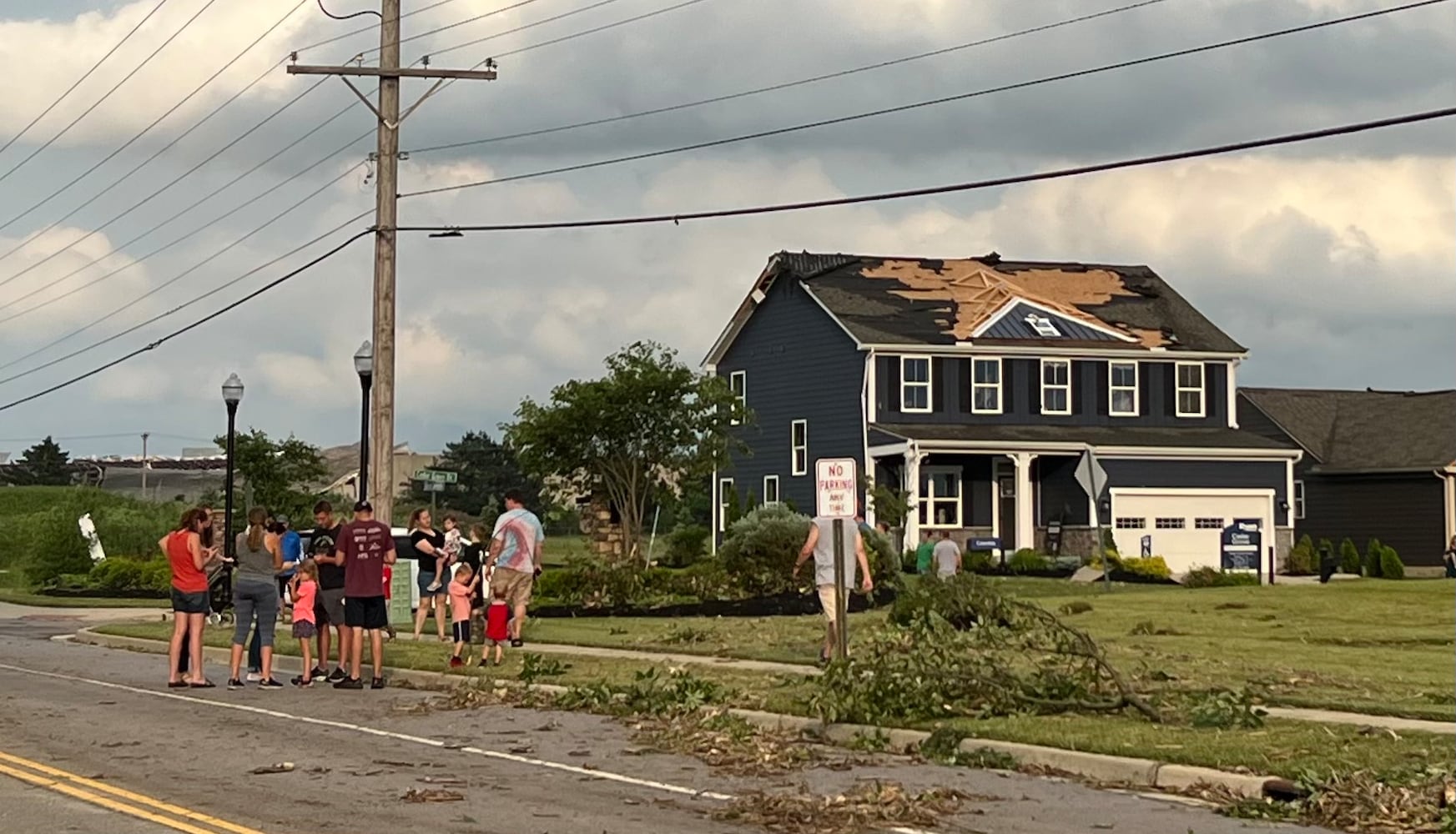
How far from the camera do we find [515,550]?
22.8 meters

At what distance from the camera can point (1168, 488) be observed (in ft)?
176

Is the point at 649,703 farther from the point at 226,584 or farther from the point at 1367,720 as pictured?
the point at 226,584

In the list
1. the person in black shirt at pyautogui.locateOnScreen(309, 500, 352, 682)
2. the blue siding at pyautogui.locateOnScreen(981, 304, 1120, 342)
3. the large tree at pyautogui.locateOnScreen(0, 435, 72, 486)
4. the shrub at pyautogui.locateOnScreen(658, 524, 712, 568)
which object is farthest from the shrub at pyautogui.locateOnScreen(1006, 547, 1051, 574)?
the large tree at pyautogui.locateOnScreen(0, 435, 72, 486)

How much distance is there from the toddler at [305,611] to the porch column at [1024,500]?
32.0 metres

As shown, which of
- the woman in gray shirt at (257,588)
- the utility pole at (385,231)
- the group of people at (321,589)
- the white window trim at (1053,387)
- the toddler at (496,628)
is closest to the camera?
the group of people at (321,589)

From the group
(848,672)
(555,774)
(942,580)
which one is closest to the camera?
(555,774)

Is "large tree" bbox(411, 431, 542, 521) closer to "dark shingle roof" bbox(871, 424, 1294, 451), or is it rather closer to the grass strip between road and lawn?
"dark shingle roof" bbox(871, 424, 1294, 451)

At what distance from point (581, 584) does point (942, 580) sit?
1444cm

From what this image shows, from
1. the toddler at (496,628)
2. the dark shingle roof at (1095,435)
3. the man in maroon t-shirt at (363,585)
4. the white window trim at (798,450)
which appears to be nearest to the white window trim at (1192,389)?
the dark shingle roof at (1095,435)

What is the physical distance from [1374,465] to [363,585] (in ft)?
147

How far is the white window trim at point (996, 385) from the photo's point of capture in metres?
53.9

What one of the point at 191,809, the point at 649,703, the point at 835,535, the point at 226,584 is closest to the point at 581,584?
the point at 226,584

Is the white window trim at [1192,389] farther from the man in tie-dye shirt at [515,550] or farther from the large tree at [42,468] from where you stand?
the large tree at [42,468]

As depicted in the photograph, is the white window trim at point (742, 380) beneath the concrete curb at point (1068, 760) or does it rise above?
above
